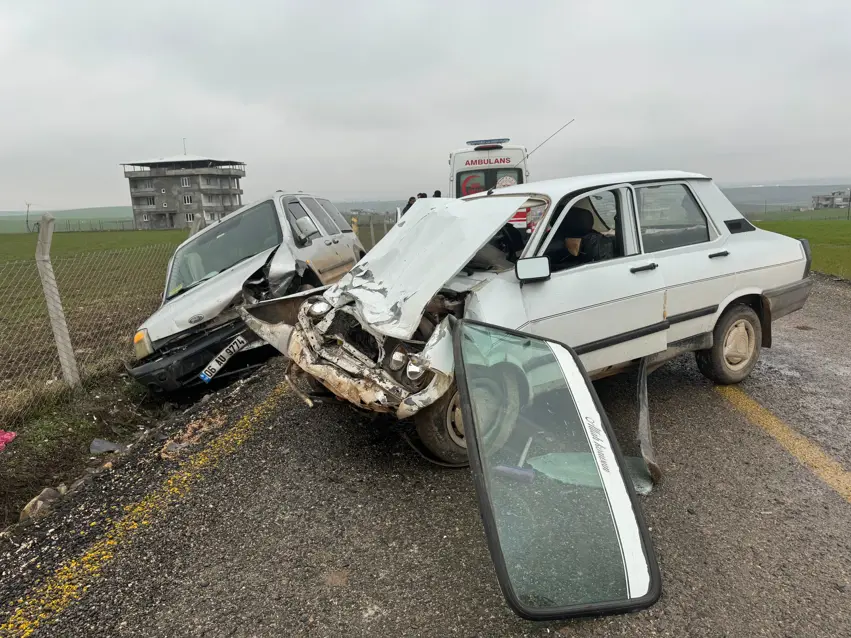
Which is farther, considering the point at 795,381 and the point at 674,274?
the point at 795,381

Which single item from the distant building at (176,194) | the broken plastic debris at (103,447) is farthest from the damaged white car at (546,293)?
the distant building at (176,194)

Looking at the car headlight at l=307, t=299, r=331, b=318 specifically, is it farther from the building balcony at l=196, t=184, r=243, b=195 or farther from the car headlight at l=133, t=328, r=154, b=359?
the building balcony at l=196, t=184, r=243, b=195

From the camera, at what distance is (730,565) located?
8.47 feet

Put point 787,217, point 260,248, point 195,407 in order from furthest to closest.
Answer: point 787,217 → point 260,248 → point 195,407

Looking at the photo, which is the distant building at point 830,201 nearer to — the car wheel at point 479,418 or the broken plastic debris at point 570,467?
the car wheel at point 479,418

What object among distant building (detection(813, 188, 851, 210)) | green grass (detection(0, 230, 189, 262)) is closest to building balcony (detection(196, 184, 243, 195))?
green grass (detection(0, 230, 189, 262))

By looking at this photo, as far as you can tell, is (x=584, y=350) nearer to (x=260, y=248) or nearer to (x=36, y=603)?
(x=36, y=603)

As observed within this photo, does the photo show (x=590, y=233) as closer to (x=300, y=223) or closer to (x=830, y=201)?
(x=300, y=223)

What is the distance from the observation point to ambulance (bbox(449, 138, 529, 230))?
12523mm

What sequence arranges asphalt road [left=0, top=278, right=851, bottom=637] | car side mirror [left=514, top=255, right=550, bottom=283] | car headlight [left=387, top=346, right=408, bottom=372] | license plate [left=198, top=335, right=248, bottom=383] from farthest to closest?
1. license plate [left=198, top=335, right=248, bottom=383]
2. car side mirror [left=514, top=255, right=550, bottom=283]
3. car headlight [left=387, top=346, right=408, bottom=372]
4. asphalt road [left=0, top=278, right=851, bottom=637]

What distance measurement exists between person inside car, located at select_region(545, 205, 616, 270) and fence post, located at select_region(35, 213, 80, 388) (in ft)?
14.2

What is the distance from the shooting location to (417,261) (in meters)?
3.79

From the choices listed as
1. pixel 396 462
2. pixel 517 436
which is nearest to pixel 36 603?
pixel 396 462

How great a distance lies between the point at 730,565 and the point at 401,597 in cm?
150
